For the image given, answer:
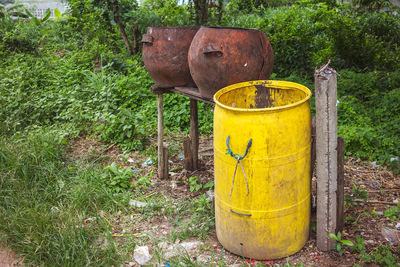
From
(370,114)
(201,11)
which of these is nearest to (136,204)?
(370,114)

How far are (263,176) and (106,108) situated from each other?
3.24 m

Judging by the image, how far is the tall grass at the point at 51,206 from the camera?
2879 mm

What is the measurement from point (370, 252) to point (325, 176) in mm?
624

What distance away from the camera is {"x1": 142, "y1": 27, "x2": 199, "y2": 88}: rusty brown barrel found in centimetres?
356

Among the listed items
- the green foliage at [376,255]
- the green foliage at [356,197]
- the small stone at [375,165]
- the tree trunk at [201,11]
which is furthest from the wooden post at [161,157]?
the tree trunk at [201,11]

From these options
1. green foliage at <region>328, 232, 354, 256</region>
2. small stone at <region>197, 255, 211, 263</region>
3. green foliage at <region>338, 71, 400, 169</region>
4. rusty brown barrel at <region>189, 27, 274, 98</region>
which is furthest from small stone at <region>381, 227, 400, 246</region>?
rusty brown barrel at <region>189, 27, 274, 98</region>

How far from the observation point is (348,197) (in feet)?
10.3

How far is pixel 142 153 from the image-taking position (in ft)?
15.3

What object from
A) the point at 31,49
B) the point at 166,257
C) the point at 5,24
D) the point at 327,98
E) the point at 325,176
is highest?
the point at 5,24

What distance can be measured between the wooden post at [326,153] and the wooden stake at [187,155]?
1.69 m

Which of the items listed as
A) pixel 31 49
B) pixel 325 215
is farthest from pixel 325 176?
pixel 31 49

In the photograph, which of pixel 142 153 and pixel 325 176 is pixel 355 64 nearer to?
pixel 142 153

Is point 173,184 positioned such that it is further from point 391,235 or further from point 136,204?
point 391,235

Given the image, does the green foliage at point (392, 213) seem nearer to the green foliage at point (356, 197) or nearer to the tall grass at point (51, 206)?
the green foliage at point (356, 197)
